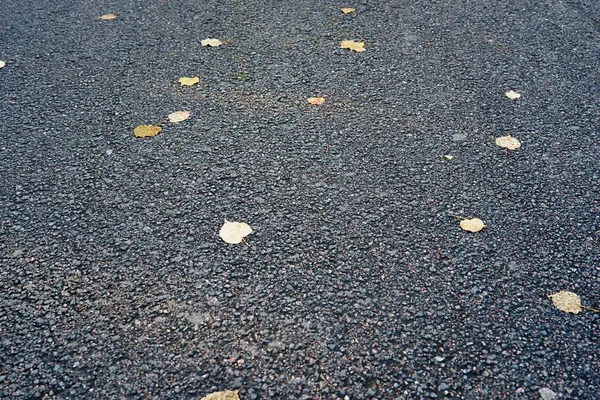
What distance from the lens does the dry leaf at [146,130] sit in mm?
3125

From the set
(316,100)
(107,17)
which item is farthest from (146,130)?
(107,17)

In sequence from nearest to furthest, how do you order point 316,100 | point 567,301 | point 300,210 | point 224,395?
point 224,395, point 567,301, point 300,210, point 316,100

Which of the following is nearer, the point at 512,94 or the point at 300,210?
the point at 300,210

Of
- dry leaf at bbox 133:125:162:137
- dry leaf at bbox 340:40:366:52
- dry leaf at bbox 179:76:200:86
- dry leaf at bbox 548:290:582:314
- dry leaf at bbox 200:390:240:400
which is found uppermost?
dry leaf at bbox 340:40:366:52

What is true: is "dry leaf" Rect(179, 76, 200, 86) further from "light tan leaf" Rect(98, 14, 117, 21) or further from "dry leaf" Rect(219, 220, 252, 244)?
"dry leaf" Rect(219, 220, 252, 244)

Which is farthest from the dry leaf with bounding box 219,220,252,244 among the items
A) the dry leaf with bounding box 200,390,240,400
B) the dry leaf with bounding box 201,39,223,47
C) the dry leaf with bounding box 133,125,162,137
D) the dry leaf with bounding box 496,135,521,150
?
the dry leaf with bounding box 201,39,223,47

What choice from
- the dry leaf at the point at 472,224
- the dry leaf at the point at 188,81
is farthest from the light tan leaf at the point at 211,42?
the dry leaf at the point at 472,224

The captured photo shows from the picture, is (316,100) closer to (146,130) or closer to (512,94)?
(146,130)

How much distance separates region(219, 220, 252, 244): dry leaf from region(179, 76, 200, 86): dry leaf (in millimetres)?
1347

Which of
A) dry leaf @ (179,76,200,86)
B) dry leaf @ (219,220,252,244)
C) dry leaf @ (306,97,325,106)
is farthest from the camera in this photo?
dry leaf @ (179,76,200,86)

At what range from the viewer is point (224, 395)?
6.19 feet

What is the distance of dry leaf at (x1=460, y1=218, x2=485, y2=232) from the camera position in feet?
8.30

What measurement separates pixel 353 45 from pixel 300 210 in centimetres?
178

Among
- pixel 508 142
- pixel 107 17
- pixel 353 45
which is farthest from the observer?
pixel 107 17
